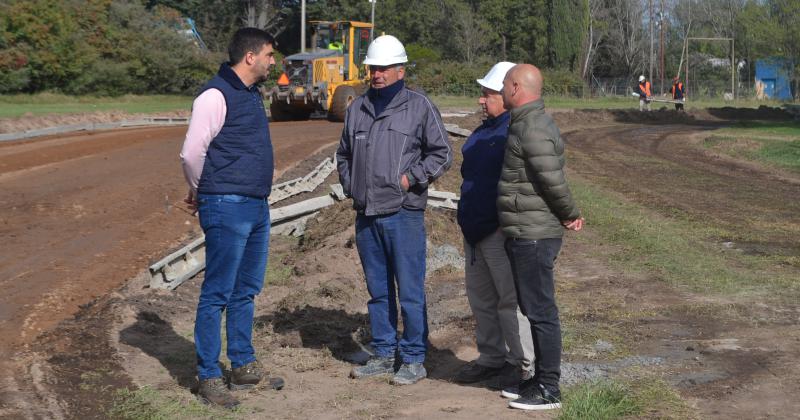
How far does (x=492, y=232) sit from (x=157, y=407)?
238 centimetres

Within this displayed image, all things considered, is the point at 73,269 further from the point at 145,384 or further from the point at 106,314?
the point at 145,384

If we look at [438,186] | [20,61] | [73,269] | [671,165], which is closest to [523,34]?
[20,61]

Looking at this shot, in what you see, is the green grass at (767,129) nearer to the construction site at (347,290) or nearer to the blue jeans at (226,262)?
the construction site at (347,290)

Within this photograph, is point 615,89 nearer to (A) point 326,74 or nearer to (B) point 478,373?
(A) point 326,74

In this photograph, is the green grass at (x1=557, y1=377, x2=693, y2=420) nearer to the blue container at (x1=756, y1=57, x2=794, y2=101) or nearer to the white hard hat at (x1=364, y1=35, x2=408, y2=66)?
the white hard hat at (x1=364, y1=35, x2=408, y2=66)

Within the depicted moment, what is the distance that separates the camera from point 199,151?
20.4ft

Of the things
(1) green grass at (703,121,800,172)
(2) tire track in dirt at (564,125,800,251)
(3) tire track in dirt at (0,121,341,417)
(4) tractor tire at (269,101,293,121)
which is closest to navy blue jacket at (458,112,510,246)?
(3) tire track in dirt at (0,121,341,417)

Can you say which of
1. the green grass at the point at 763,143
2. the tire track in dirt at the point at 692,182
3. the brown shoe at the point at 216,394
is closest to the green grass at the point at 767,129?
the green grass at the point at 763,143

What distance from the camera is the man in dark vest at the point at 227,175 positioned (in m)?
6.25

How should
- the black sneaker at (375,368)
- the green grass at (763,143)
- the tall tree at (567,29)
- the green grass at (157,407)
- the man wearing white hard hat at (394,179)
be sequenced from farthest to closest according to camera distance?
the tall tree at (567,29) < the green grass at (763,143) < the black sneaker at (375,368) < the man wearing white hard hat at (394,179) < the green grass at (157,407)

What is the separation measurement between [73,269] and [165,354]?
344 cm

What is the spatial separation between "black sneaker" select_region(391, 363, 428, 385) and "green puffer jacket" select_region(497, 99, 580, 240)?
1.38m

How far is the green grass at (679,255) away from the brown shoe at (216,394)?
4851mm

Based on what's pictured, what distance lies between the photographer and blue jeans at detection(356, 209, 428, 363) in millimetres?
6832
